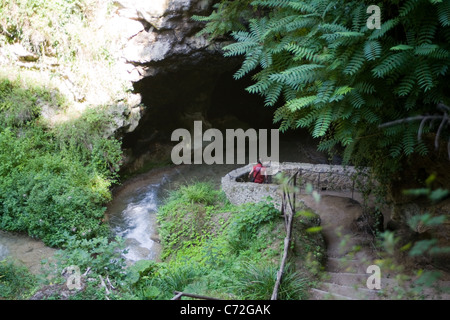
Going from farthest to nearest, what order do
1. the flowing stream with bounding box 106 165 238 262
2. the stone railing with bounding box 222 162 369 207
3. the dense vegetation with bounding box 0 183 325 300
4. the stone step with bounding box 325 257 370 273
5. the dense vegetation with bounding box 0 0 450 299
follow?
the stone railing with bounding box 222 162 369 207
the flowing stream with bounding box 106 165 238 262
the stone step with bounding box 325 257 370 273
the dense vegetation with bounding box 0 183 325 300
the dense vegetation with bounding box 0 0 450 299

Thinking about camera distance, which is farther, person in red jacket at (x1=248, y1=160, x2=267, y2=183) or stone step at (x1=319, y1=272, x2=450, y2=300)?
person in red jacket at (x1=248, y1=160, x2=267, y2=183)

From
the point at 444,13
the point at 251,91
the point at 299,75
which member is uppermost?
the point at 444,13

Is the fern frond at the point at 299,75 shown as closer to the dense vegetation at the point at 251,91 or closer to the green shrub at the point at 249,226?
the dense vegetation at the point at 251,91

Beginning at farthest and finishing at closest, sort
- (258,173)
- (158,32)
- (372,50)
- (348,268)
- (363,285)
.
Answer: (158,32) → (258,173) → (363,285) → (372,50) → (348,268)

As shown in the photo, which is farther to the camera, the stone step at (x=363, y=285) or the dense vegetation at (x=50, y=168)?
the dense vegetation at (x=50, y=168)

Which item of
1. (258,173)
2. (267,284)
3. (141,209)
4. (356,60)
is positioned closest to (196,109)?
(141,209)

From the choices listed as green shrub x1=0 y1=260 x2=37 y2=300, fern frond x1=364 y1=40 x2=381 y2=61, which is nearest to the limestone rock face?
green shrub x1=0 y1=260 x2=37 y2=300

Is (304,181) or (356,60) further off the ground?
(356,60)

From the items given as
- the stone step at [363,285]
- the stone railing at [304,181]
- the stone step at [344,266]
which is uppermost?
the stone railing at [304,181]

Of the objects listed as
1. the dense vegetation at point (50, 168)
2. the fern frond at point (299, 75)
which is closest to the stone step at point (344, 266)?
the fern frond at point (299, 75)

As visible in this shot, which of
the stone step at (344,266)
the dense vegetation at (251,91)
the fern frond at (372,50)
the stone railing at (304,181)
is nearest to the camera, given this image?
the fern frond at (372,50)

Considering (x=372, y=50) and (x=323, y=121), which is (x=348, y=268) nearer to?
(x=323, y=121)

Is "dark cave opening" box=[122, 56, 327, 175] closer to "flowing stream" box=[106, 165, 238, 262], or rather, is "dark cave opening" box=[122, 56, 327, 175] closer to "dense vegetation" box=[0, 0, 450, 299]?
"flowing stream" box=[106, 165, 238, 262]
